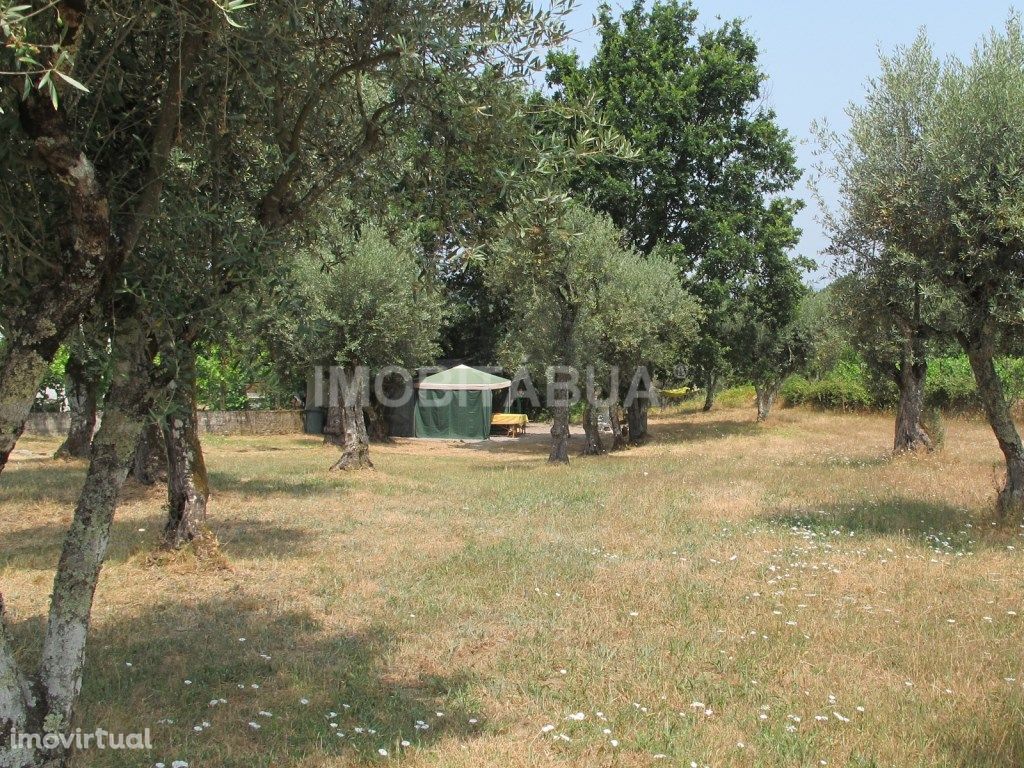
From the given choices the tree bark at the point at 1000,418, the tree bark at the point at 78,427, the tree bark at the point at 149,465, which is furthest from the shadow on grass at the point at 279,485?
the tree bark at the point at 1000,418

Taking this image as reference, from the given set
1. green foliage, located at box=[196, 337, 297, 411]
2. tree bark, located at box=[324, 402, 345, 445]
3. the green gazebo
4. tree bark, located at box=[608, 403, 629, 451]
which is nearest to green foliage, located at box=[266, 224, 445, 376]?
tree bark, located at box=[324, 402, 345, 445]

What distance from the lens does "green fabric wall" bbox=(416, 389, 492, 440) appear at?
3522 cm

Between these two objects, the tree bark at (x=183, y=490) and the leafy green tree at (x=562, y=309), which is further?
the leafy green tree at (x=562, y=309)

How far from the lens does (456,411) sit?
35312mm

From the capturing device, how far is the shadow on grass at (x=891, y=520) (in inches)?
399

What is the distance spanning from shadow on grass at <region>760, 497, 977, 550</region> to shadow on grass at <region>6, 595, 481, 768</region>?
6.70 m

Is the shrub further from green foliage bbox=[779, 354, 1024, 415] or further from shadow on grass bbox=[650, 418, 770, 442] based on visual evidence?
shadow on grass bbox=[650, 418, 770, 442]

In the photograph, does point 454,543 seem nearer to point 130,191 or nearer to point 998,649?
point 998,649

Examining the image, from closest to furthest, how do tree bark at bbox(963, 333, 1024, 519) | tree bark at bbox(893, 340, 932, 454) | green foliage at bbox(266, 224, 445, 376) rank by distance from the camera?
tree bark at bbox(963, 333, 1024, 519), tree bark at bbox(893, 340, 932, 454), green foliage at bbox(266, 224, 445, 376)

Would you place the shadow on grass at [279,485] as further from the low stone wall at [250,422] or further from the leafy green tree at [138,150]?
the low stone wall at [250,422]

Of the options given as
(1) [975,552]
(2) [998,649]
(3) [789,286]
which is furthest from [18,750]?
(3) [789,286]

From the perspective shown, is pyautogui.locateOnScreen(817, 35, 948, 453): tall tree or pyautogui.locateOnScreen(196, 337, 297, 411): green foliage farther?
pyautogui.locateOnScreen(196, 337, 297, 411): green foliage

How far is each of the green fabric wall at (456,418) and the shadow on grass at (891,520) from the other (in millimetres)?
23634

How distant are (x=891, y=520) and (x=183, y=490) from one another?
9.21 metres
